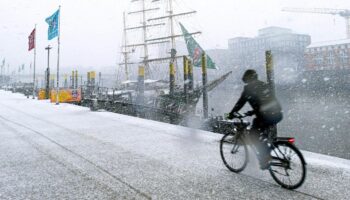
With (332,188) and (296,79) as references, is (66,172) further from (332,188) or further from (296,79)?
(296,79)

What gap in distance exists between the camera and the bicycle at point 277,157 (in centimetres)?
421

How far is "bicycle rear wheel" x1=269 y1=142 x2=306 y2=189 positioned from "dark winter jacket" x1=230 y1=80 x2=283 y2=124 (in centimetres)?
41

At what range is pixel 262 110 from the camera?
4.55m

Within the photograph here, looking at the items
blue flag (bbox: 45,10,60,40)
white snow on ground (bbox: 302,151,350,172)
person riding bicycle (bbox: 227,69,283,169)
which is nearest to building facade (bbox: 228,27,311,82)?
blue flag (bbox: 45,10,60,40)

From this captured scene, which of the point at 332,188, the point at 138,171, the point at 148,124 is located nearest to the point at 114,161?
the point at 138,171

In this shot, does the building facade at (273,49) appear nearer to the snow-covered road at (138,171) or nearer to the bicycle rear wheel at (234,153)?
the snow-covered road at (138,171)

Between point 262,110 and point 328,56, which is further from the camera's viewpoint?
point 328,56

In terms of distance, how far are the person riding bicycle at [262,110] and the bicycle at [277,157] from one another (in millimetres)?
98

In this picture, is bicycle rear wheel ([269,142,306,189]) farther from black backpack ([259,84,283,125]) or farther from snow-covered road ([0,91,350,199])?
black backpack ([259,84,283,125])

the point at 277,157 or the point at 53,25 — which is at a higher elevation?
the point at 53,25

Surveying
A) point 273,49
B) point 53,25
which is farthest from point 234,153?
point 273,49

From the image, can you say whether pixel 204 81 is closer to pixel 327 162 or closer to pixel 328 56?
pixel 327 162

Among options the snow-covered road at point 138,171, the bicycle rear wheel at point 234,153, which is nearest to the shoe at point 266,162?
the snow-covered road at point 138,171

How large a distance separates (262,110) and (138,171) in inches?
91.9
